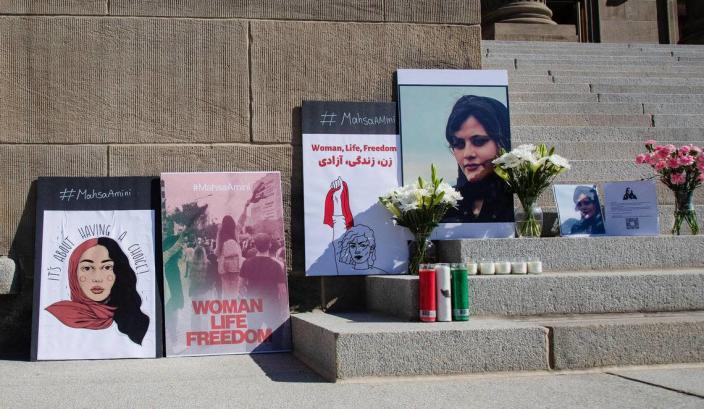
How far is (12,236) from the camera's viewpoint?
709 centimetres

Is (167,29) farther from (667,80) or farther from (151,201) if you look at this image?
(667,80)

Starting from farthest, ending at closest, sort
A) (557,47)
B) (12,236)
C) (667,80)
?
(557,47) → (667,80) → (12,236)

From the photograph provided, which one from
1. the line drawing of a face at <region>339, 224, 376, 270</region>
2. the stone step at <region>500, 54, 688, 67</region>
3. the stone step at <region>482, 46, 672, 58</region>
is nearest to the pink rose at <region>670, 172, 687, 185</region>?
the line drawing of a face at <region>339, 224, 376, 270</region>

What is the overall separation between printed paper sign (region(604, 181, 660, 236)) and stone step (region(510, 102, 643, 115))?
3.04m

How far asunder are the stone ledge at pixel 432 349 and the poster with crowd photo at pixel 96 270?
2.06 meters

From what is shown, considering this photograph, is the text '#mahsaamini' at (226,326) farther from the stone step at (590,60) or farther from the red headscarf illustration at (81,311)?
the stone step at (590,60)

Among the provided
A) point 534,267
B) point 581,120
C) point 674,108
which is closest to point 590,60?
point 674,108

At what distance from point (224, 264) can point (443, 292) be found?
2.16 metres

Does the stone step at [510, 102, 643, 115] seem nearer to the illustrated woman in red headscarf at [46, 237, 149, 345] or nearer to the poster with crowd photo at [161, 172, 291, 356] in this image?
the poster with crowd photo at [161, 172, 291, 356]

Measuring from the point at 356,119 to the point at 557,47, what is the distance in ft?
28.8

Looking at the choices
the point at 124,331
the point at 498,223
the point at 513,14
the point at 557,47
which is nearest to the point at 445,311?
the point at 498,223

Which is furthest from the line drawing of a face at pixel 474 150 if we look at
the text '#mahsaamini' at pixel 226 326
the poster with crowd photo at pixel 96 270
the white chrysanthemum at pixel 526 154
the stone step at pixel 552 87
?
the stone step at pixel 552 87

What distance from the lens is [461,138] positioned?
25.4ft

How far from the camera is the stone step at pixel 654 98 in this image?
442 inches
